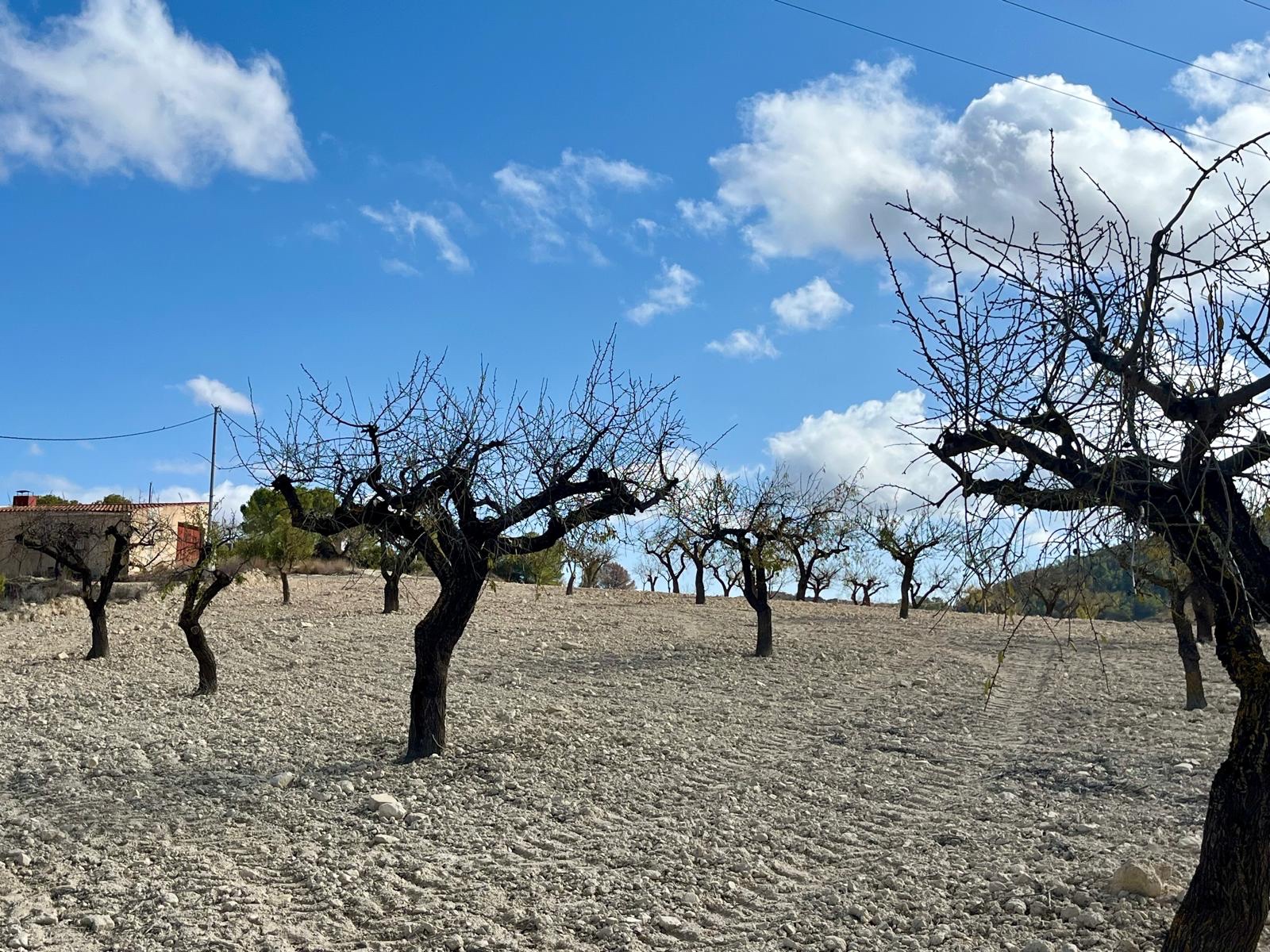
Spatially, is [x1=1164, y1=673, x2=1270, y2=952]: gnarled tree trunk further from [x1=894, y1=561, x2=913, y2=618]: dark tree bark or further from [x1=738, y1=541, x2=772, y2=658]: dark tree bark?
[x1=894, y1=561, x2=913, y2=618]: dark tree bark

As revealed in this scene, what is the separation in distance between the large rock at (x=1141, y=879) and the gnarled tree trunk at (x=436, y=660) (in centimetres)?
653

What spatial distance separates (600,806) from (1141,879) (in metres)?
4.23

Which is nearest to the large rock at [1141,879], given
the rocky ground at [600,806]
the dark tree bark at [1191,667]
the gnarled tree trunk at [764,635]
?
the rocky ground at [600,806]

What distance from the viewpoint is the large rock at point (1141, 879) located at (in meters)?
6.05

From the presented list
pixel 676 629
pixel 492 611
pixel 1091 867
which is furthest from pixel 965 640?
pixel 1091 867

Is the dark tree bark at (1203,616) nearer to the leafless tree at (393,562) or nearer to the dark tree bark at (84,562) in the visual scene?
the leafless tree at (393,562)

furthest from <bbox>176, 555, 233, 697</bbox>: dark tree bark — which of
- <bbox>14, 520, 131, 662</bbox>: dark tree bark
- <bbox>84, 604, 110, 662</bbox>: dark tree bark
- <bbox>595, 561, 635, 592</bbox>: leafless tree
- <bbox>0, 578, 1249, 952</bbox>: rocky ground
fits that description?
<bbox>595, 561, 635, 592</bbox>: leafless tree

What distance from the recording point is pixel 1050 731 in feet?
40.2

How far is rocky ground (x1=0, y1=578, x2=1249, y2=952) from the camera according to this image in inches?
245

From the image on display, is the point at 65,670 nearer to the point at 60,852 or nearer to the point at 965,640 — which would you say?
the point at 60,852

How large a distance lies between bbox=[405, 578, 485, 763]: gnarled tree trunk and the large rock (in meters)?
6.53

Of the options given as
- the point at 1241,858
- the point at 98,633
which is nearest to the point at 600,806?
the point at 1241,858

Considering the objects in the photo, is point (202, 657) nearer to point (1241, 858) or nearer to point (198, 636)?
point (198, 636)

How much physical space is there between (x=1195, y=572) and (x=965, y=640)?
64.7ft
